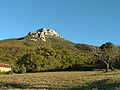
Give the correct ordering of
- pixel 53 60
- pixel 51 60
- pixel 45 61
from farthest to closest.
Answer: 1. pixel 53 60
2. pixel 51 60
3. pixel 45 61

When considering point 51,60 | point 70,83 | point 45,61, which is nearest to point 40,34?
point 51,60

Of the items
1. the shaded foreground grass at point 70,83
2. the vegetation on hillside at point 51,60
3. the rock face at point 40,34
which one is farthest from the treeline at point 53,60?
the rock face at point 40,34

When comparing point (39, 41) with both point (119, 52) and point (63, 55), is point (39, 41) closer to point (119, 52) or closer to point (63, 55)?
point (63, 55)

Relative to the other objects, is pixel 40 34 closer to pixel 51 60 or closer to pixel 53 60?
pixel 53 60

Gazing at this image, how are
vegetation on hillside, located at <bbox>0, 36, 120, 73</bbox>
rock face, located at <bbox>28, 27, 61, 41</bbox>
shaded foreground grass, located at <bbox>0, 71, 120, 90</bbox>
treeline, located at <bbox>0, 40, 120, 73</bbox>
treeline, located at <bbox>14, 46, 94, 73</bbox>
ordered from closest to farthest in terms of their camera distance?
shaded foreground grass, located at <bbox>0, 71, 120, 90</bbox>, treeline, located at <bbox>0, 40, 120, 73</bbox>, vegetation on hillside, located at <bbox>0, 36, 120, 73</bbox>, treeline, located at <bbox>14, 46, 94, 73</bbox>, rock face, located at <bbox>28, 27, 61, 41</bbox>

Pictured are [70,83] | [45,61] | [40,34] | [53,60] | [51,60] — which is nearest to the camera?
[70,83]

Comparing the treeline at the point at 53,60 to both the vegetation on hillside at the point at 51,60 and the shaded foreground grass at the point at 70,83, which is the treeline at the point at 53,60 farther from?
the shaded foreground grass at the point at 70,83

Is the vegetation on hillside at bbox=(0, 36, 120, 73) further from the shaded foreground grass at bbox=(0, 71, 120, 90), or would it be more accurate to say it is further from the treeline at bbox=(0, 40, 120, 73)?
the shaded foreground grass at bbox=(0, 71, 120, 90)

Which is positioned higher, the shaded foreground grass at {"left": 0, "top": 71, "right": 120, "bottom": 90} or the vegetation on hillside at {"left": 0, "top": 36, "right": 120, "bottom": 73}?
the vegetation on hillside at {"left": 0, "top": 36, "right": 120, "bottom": 73}

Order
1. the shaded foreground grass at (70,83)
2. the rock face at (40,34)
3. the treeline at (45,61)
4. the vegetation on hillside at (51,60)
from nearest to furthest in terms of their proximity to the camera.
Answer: the shaded foreground grass at (70,83) < the vegetation on hillside at (51,60) < the treeline at (45,61) < the rock face at (40,34)

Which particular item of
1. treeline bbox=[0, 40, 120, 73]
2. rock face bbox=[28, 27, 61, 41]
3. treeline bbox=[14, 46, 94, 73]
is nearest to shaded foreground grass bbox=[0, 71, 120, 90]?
treeline bbox=[0, 40, 120, 73]

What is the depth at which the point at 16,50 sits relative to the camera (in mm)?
95125

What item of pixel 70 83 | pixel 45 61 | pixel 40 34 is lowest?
pixel 70 83

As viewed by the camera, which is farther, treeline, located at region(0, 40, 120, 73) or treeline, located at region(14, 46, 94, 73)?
treeline, located at region(14, 46, 94, 73)
